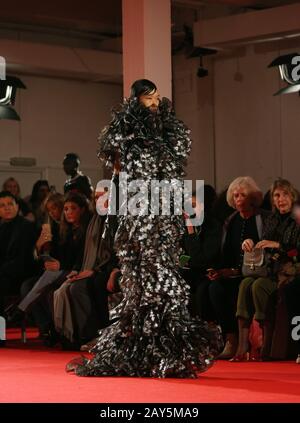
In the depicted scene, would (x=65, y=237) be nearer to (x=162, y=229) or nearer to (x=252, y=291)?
(x=252, y=291)

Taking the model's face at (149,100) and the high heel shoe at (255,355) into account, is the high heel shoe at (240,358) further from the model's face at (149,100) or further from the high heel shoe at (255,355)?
the model's face at (149,100)

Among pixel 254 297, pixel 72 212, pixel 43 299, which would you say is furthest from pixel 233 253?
pixel 43 299

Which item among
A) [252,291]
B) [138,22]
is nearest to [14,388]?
[252,291]

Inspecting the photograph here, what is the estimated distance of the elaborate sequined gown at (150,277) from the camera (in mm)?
5492

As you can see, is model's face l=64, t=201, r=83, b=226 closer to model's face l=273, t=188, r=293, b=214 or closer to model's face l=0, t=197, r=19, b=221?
model's face l=0, t=197, r=19, b=221

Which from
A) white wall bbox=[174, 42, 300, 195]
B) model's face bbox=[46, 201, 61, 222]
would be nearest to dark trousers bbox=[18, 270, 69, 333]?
model's face bbox=[46, 201, 61, 222]

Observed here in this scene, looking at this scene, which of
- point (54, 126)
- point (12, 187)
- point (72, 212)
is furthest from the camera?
point (54, 126)

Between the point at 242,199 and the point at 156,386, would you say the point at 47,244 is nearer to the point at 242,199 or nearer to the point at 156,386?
the point at 242,199

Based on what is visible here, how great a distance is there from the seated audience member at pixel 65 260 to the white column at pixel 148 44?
3.42 ft

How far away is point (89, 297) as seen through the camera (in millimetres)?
7441

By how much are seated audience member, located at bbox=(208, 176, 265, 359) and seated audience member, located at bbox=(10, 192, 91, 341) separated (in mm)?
1261

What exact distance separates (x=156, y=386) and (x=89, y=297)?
2.45 meters

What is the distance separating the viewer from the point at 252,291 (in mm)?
6648

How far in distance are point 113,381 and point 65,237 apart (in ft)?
9.25
